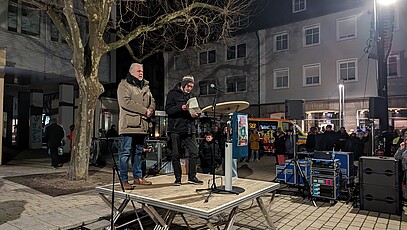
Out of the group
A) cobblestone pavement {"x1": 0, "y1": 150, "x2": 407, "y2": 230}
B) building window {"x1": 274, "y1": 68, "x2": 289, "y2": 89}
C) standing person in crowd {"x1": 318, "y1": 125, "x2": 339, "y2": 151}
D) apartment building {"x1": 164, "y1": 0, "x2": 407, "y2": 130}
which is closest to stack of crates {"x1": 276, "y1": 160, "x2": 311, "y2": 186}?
cobblestone pavement {"x1": 0, "y1": 150, "x2": 407, "y2": 230}

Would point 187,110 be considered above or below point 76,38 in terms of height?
below

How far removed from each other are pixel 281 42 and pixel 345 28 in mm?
4412

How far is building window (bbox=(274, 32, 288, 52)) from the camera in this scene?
2234 cm

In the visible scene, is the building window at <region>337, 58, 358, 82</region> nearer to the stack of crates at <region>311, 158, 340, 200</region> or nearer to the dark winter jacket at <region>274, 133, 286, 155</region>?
the dark winter jacket at <region>274, 133, 286, 155</region>

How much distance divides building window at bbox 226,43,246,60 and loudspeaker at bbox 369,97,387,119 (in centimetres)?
1706

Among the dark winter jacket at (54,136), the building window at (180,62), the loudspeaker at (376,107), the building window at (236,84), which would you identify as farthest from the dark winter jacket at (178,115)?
the building window at (180,62)

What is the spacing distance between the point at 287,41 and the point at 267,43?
1.60 meters

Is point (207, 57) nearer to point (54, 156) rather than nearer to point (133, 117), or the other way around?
point (54, 156)

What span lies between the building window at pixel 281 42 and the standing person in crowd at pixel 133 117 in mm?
19271

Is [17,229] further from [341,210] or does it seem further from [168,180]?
[341,210]

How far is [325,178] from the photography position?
254 inches

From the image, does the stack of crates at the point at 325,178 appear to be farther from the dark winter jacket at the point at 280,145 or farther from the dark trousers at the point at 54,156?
the dark trousers at the point at 54,156

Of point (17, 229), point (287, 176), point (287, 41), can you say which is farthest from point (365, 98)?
point (17, 229)

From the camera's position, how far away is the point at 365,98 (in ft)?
60.4
